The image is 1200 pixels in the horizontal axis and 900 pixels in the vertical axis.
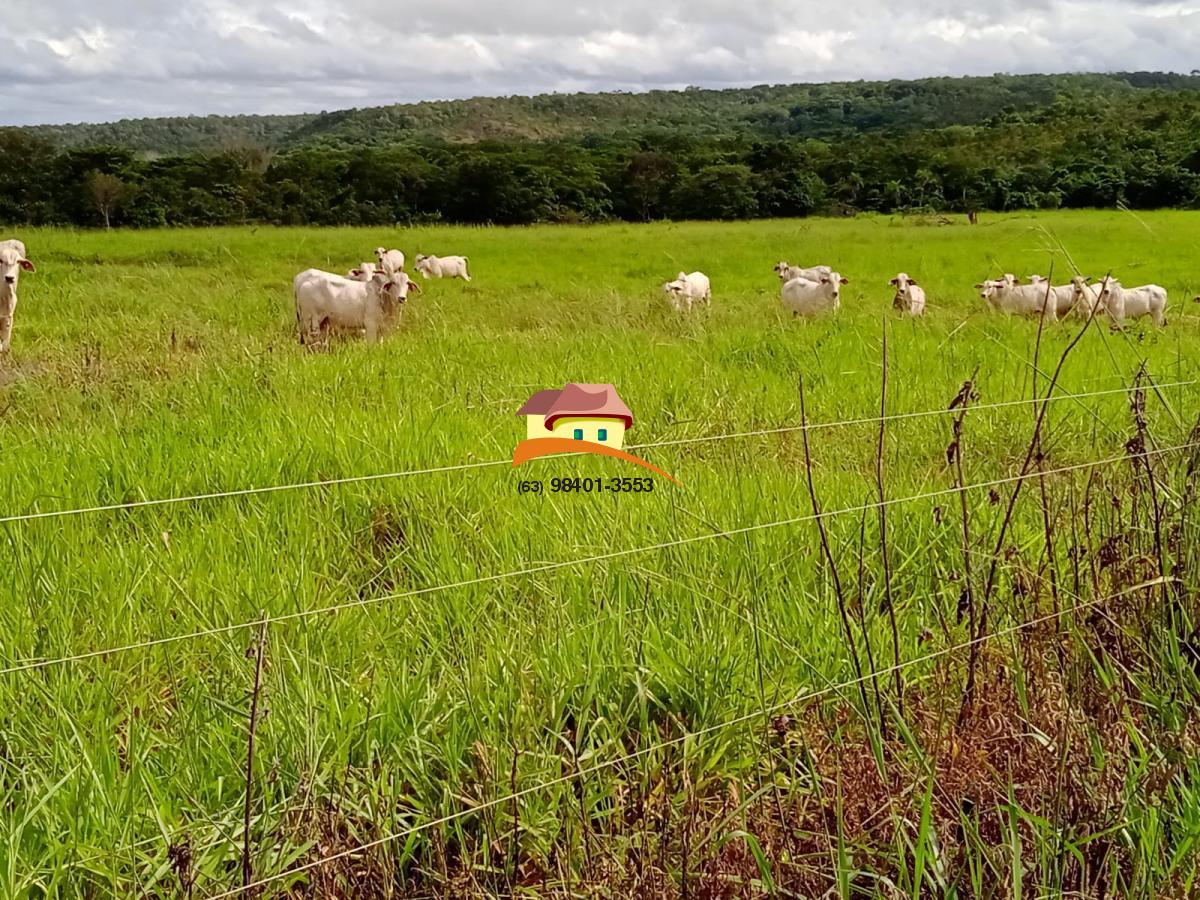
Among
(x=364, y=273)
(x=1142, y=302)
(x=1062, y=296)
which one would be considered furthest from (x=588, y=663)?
(x=1142, y=302)

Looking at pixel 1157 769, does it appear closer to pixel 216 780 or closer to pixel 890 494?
pixel 890 494

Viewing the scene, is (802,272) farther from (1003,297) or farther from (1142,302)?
(1142,302)

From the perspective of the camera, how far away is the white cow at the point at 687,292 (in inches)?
473

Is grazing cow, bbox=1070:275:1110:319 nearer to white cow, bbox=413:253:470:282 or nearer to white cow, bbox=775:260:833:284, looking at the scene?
white cow, bbox=775:260:833:284

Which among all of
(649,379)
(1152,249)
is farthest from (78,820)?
(1152,249)

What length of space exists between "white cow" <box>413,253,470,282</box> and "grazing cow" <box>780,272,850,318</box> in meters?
7.96

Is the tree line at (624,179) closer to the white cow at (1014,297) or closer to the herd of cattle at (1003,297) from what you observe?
the herd of cattle at (1003,297)

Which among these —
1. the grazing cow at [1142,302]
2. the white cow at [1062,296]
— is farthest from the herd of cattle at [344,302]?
the grazing cow at [1142,302]

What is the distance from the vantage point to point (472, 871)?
1842 millimetres

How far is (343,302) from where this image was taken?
10.4 m

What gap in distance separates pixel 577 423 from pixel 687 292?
321 inches

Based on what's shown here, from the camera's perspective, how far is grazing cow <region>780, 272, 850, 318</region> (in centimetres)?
1240

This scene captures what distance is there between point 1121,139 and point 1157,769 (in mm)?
45953

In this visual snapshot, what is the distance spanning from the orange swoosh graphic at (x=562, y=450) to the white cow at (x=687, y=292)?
262 inches
